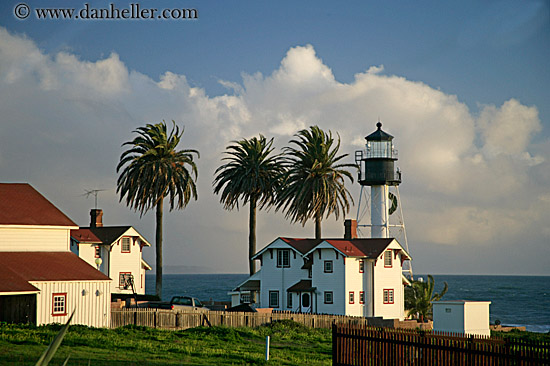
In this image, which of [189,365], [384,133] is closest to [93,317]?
[189,365]

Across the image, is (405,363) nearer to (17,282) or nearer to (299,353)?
(299,353)

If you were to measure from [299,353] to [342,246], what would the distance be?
30.9 meters

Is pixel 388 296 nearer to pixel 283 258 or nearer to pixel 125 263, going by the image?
pixel 283 258

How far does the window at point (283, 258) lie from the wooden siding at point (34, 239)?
24650mm

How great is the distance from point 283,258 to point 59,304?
2873 centimetres

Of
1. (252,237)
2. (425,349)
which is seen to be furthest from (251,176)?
(425,349)

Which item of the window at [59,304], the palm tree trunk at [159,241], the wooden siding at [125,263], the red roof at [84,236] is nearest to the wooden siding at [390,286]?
the palm tree trunk at [159,241]

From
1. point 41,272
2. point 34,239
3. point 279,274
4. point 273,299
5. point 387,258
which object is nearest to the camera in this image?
point 41,272

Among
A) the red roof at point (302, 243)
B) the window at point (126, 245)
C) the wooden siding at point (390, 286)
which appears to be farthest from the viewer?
the window at point (126, 245)

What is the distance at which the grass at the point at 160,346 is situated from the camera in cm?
2356

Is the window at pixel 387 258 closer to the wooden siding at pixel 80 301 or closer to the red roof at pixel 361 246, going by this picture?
the red roof at pixel 361 246

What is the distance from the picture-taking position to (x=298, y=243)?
63.8 meters

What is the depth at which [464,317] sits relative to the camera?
34469 mm

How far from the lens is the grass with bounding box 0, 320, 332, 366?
928 inches
